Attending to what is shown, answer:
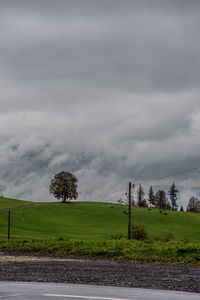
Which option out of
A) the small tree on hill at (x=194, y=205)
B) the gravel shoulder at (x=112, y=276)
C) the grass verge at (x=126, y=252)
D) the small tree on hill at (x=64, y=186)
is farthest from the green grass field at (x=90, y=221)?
the gravel shoulder at (x=112, y=276)

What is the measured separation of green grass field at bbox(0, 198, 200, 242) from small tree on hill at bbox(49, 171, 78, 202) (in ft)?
13.9

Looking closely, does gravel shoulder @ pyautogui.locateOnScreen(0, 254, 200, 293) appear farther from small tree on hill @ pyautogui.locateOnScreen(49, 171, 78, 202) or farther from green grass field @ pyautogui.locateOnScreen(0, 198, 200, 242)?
small tree on hill @ pyautogui.locateOnScreen(49, 171, 78, 202)

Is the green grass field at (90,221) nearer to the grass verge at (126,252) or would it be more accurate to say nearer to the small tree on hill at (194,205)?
the grass verge at (126,252)

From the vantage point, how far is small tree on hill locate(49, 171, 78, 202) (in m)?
130

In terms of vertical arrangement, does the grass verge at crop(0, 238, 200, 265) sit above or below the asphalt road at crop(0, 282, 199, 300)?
below

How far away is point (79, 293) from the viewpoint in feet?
34.5

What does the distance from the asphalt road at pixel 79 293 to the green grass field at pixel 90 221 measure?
226ft

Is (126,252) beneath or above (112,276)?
beneath

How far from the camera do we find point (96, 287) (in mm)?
11773

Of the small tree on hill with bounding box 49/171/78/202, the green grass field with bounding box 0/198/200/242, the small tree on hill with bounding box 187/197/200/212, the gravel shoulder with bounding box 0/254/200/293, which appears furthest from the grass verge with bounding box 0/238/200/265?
the small tree on hill with bounding box 187/197/200/212

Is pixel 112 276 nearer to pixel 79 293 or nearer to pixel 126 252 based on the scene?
pixel 79 293

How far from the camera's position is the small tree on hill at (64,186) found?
425ft

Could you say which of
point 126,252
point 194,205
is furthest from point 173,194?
point 126,252

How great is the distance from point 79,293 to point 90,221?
3716 inches
